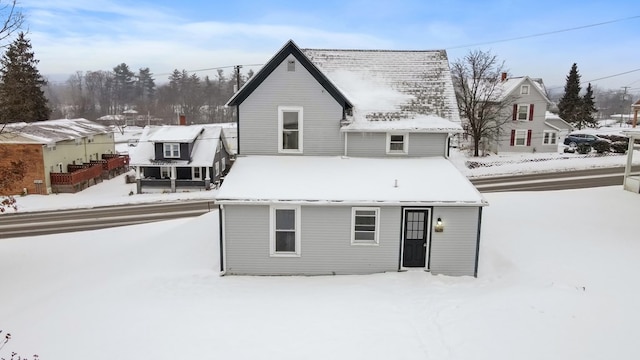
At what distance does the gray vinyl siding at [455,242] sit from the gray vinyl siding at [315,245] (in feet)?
4.38

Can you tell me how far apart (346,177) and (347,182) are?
436 millimetres

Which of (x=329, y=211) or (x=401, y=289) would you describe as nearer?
(x=401, y=289)

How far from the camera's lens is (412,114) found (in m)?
17.7

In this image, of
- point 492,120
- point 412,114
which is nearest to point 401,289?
point 412,114

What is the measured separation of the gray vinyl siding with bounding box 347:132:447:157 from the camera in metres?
17.4

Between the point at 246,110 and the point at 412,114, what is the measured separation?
6784 millimetres

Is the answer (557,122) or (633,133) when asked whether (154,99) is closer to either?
(557,122)

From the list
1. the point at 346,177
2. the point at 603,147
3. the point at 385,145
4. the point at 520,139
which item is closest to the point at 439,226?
the point at 346,177

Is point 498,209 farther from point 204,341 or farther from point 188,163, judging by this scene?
point 188,163

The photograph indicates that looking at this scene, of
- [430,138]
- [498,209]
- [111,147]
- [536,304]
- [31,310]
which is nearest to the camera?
[536,304]

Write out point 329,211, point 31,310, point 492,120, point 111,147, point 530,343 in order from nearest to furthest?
point 530,343
point 31,310
point 329,211
point 492,120
point 111,147

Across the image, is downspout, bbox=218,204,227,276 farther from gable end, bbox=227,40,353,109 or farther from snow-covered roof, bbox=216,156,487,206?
gable end, bbox=227,40,353,109

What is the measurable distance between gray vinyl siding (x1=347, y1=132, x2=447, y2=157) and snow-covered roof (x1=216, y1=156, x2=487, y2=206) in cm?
41

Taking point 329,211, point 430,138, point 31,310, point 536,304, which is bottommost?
point 31,310
